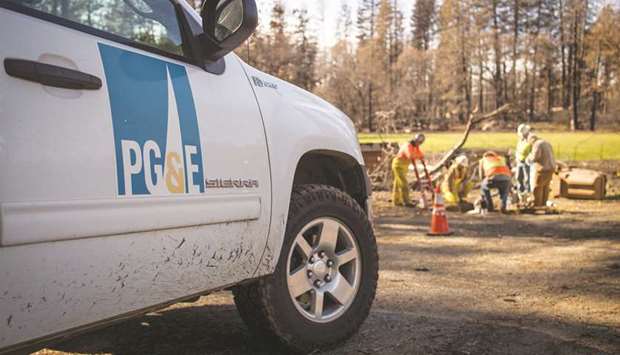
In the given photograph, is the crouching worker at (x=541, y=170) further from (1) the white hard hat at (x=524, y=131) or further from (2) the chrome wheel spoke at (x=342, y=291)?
(2) the chrome wheel spoke at (x=342, y=291)

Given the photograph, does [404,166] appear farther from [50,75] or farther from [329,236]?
[50,75]

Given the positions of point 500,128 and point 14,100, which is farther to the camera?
point 500,128

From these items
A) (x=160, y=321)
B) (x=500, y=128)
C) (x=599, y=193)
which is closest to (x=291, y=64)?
(x=599, y=193)

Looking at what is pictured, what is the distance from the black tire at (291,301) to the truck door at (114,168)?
0.23 meters

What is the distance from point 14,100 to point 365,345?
88.8 inches

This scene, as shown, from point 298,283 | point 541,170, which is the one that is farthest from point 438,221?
point 298,283

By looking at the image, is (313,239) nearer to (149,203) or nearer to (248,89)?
(248,89)

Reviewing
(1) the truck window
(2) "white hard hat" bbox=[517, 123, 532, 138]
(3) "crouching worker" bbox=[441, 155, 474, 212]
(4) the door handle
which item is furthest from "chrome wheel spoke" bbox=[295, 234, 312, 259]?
(2) "white hard hat" bbox=[517, 123, 532, 138]

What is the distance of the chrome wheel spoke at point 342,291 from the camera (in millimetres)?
3076

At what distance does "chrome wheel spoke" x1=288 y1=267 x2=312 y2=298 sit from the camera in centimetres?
285

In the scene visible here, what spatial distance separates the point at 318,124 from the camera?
316cm

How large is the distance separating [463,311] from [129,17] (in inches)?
117

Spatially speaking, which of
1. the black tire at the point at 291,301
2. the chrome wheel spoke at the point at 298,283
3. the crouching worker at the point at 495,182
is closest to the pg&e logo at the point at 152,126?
the black tire at the point at 291,301

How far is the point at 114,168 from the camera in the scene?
1915 millimetres
